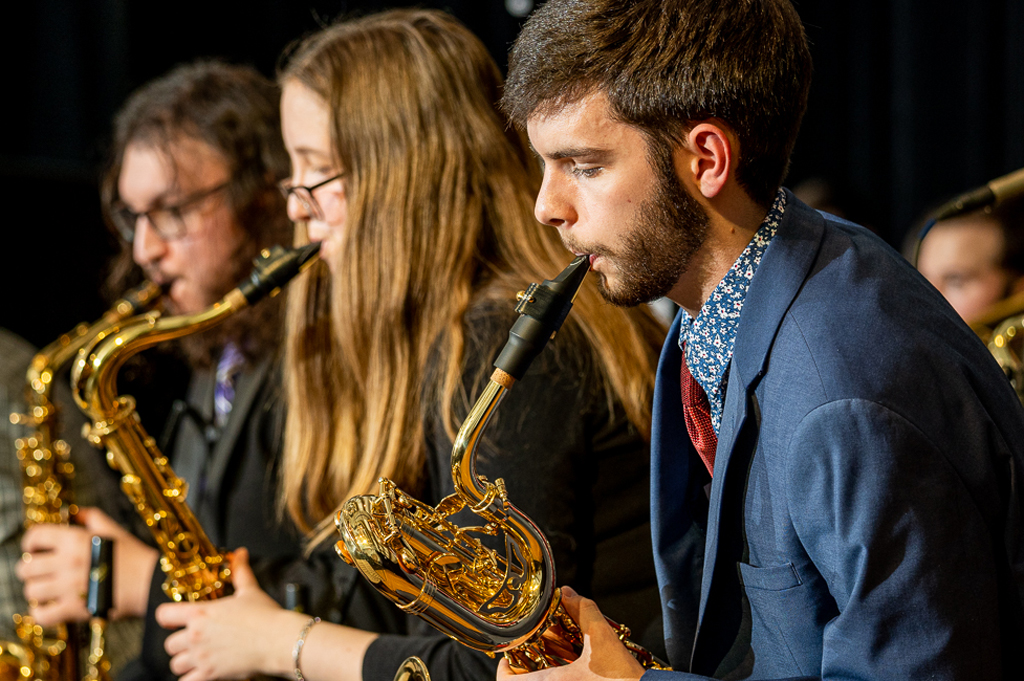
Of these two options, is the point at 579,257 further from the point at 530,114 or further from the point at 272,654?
the point at 272,654

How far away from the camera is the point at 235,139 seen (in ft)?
8.08

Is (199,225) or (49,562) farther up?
(199,225)

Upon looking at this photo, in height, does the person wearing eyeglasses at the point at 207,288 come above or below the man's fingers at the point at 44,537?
above

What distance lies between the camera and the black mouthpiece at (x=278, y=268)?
1844mm

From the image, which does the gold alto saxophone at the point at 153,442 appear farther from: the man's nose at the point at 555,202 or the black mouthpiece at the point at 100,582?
the man's nose at the point at 555,202

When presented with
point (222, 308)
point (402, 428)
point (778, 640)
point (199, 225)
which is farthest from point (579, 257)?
point (199, 225)

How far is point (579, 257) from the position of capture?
115 centimetres

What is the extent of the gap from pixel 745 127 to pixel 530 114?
251 millimetres

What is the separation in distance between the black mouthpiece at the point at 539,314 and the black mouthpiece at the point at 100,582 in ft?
4.05

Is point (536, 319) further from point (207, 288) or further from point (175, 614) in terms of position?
point (207, 288)

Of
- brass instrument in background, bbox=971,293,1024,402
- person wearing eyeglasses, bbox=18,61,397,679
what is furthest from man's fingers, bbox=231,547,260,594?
brass instrument in background, bbox=971,293,1024,402

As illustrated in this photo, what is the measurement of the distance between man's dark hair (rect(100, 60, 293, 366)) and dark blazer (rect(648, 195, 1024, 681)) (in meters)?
1.56

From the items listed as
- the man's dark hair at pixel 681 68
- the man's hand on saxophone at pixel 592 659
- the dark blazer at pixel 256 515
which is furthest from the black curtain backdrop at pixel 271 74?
the man's hand on saxophone at pixel 592 659

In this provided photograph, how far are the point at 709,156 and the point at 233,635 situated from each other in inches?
46.5
